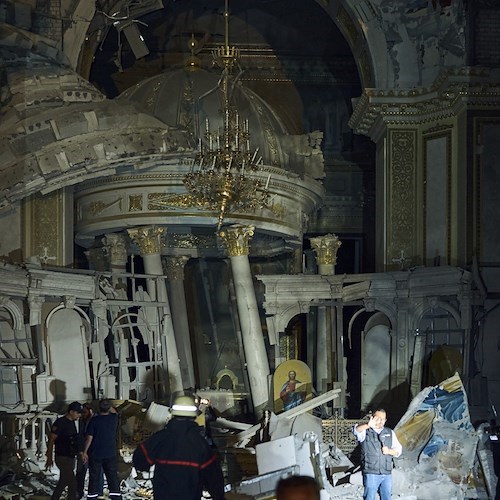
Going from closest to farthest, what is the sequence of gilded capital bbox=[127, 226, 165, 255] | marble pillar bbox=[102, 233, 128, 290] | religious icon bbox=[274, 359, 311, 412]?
religious icon bbox=[274, 359, 311, 412], gilded capital bbox=[127, 226, 165, 255], marble pillar bbox=[102, 233, 128, 290]

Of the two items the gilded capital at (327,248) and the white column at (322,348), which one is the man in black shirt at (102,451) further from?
the gilded capital at (327,248)

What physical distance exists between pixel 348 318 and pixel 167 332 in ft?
14.7

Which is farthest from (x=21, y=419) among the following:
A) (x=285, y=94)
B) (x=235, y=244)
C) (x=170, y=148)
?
(x=285, y=94)

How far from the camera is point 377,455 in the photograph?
46.1 ft

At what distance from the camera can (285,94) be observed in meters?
29.2

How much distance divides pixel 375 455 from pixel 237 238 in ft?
31.5

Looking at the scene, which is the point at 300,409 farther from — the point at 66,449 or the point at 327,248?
the point at 66,449

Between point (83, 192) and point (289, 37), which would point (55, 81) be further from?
point (289, 37)

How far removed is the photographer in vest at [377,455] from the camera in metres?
14.1

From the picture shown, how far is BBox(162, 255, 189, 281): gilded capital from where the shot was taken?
2505 cm

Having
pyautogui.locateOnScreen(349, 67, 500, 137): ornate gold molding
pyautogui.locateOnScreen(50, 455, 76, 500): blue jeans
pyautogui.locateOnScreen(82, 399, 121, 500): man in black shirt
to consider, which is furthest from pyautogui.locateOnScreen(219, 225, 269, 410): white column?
pyautogui.locateOnScreen(82, 399, 121, 500): man in black shirt

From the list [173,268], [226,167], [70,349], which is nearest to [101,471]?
[226,167]

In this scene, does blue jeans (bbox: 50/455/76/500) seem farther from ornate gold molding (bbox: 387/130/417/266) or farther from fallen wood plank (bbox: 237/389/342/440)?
ornate gold molding (bbox: 387/130/417/266)

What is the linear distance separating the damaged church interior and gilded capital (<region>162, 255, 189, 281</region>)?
Answer: 25 mm
